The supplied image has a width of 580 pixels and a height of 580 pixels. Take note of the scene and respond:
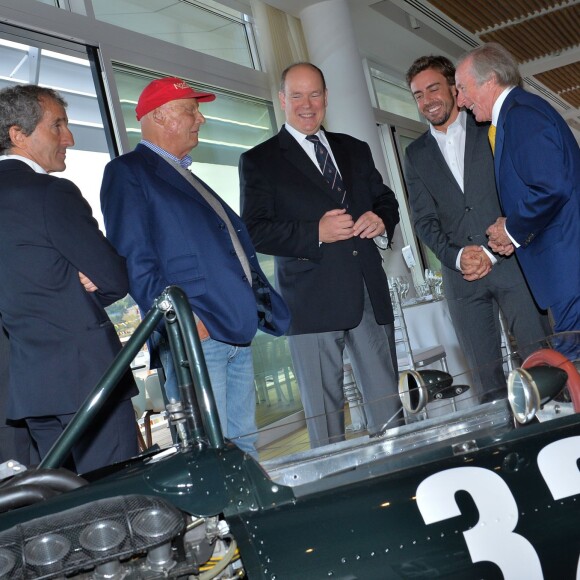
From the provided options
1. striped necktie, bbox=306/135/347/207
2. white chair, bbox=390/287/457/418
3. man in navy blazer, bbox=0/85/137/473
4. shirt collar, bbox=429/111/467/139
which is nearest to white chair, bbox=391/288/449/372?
white chair, bbox=390/287/457/418

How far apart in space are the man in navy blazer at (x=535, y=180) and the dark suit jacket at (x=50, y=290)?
1379 millimetres

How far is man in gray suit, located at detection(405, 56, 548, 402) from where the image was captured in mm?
3145

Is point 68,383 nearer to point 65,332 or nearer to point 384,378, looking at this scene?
point 65,332

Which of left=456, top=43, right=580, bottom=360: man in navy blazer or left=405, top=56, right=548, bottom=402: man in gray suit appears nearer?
left=456, top=43, right=580, bottom=360: man in navy blazer

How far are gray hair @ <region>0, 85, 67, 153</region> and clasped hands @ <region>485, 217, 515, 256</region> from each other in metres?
1.58

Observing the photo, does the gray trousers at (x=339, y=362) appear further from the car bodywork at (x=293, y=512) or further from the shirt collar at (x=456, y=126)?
the car bodywork at (x=293, y=512)

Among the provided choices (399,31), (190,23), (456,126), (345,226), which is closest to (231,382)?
(345,226)

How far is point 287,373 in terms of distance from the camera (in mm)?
7023

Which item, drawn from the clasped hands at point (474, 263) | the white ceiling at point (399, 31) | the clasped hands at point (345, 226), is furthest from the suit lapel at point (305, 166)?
the white ceiling at point (399, 31)

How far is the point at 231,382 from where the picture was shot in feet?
8.65

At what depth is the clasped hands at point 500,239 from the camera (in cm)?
297

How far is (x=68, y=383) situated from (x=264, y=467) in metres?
1.04

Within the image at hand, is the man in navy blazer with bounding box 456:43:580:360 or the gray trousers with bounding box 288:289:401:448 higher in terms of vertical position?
the man in navy blazer with bounding box 456:43:580:360

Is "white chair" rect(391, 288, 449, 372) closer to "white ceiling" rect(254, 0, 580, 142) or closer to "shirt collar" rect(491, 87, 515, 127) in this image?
"shirt collar" rect(491, 87, 515, 127)
